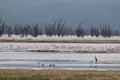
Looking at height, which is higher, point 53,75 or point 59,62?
point 59,62

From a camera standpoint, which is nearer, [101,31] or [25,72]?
[25,72]

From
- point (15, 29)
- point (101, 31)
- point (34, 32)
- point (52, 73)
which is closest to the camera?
point (52, 73)

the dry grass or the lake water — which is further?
the lake water

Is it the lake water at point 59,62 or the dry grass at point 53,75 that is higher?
the lake water at point 59,62

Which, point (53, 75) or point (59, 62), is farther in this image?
point (59, 62)

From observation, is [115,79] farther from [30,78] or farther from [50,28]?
[50,28]

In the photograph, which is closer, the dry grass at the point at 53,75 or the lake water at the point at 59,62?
the dry grass at the point at 53,75

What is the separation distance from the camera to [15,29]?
150 meters

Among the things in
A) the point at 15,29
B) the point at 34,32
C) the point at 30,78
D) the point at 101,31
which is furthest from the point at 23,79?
the point at 15,29

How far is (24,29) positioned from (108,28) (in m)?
29.3

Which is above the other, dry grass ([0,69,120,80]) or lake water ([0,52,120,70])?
lake water ([0,52,120,70])

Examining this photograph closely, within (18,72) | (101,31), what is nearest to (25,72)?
(18,72)

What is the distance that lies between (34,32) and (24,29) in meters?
6.48

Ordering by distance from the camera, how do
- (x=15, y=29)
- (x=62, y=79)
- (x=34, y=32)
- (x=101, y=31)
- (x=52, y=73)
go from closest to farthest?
(x=62, y=79) → (x=52, y=73) → (x=34, y=32) → (x=101, y=31) → (x=15, y=29)
